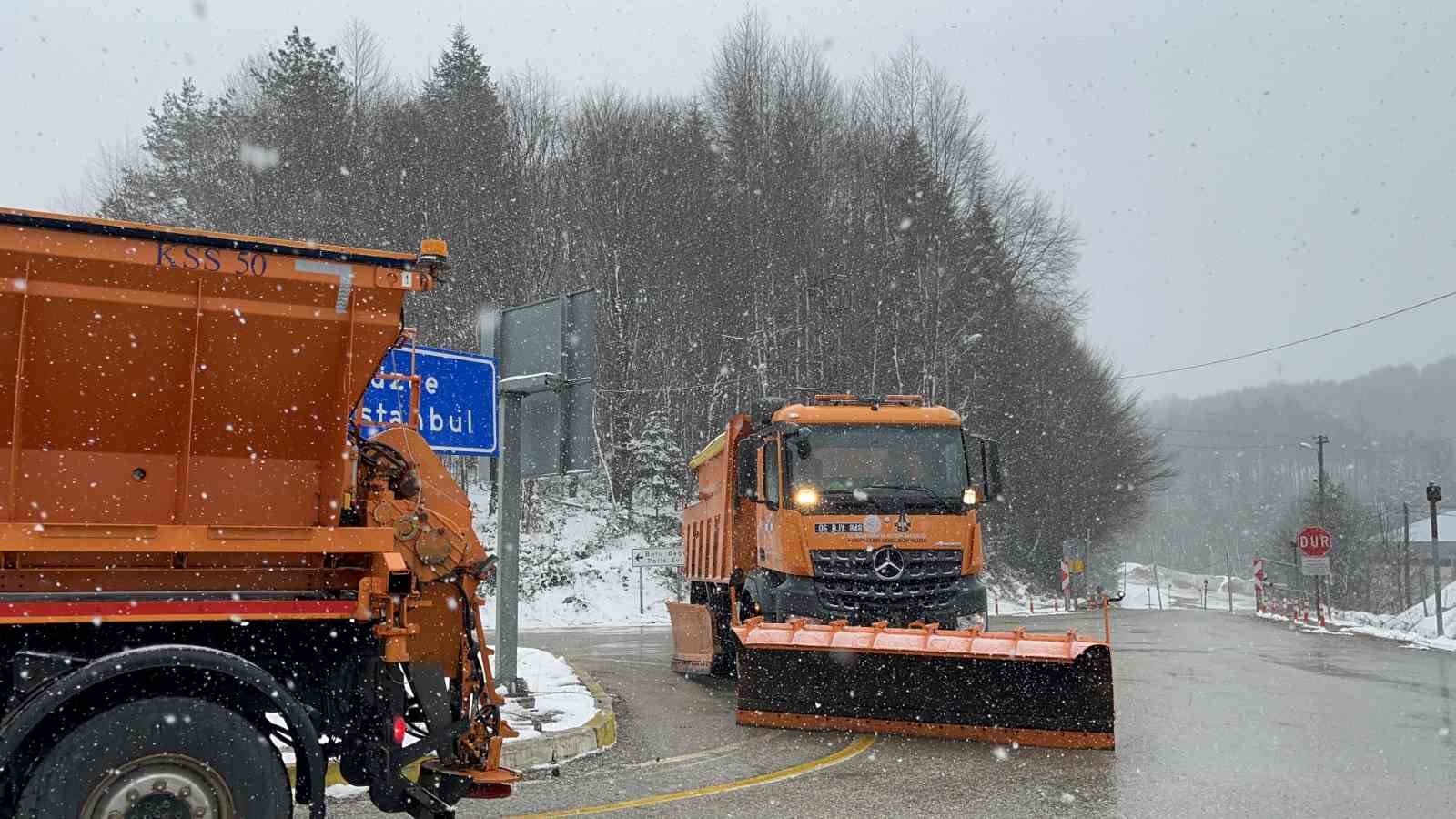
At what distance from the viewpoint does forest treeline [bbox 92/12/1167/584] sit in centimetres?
3894

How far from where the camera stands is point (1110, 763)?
8.25m

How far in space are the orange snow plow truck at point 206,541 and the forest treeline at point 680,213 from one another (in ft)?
103

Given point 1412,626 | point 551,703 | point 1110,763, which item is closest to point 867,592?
point 551,703

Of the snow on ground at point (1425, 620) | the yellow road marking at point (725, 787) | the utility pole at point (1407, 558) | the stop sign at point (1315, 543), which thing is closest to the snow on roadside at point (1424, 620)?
the snow on ground at point (1425, 620)

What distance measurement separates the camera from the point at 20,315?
14.0ft

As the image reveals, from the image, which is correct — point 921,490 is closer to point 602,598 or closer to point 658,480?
point 602,598

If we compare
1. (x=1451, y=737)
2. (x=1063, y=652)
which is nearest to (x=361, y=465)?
(x=1063, y=652)

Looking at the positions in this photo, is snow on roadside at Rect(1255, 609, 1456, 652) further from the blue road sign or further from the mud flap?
the blue road sign

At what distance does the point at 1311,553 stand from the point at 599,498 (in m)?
21.2

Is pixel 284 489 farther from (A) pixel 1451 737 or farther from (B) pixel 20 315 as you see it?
(A) pixel 1451 737

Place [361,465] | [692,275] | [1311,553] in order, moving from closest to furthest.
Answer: [361,465] → [1311,553] → [692,275]

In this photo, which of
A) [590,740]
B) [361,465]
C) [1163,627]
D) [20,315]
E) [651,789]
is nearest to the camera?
[20,315]

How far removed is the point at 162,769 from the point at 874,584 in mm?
8014

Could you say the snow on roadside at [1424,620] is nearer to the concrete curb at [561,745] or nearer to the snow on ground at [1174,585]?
the concrete curb at [561,745]
